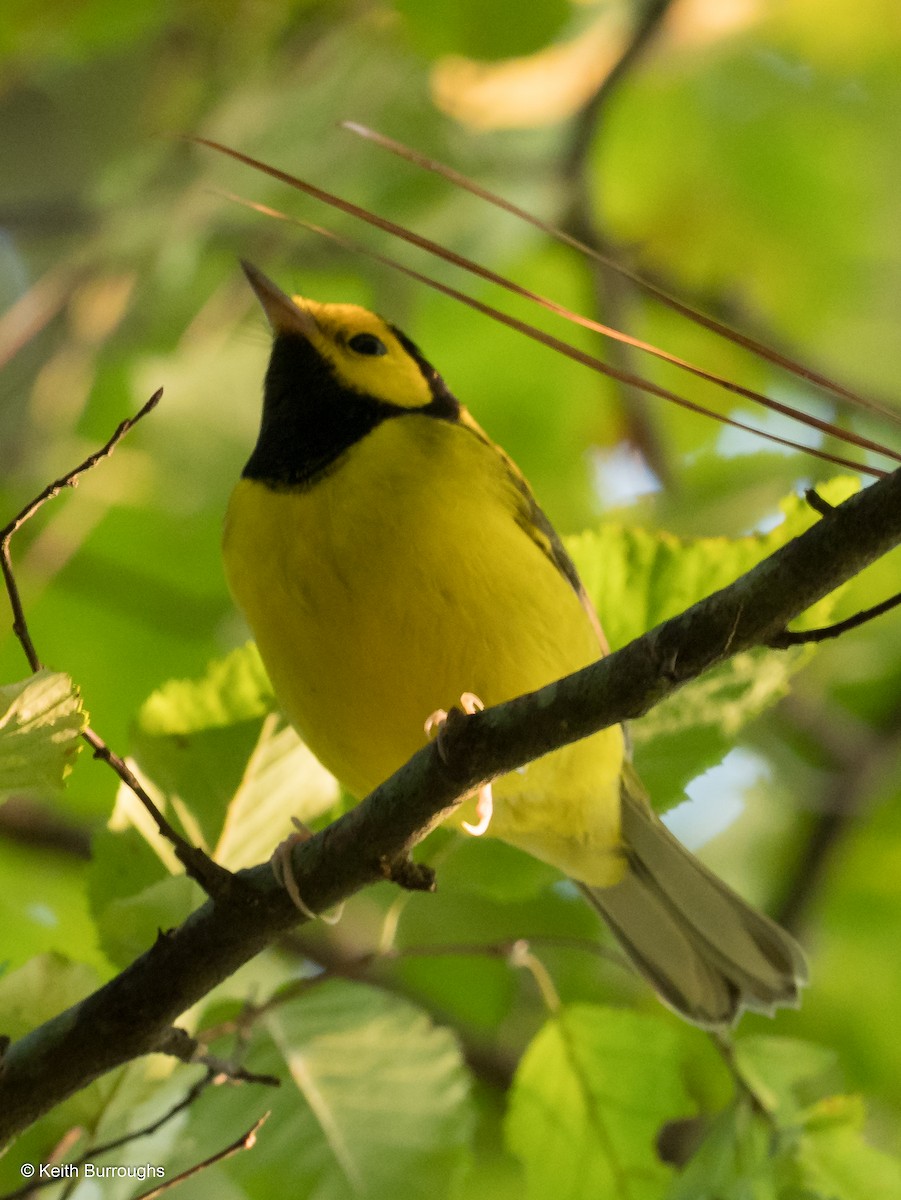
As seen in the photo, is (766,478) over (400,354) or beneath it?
beneath

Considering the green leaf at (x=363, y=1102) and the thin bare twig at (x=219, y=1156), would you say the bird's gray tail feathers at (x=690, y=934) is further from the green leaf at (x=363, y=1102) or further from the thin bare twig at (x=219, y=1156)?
the thin bare twig at (x=219, y=1156)

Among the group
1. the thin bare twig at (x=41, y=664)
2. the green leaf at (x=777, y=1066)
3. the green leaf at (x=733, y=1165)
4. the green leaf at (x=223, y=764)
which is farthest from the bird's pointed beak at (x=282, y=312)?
the green leaf at (x=733, y=1165)

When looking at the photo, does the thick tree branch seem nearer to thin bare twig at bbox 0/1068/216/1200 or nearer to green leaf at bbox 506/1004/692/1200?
thin bare twig at bbox 0/1068/216/1200

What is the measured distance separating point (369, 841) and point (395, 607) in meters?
0.68

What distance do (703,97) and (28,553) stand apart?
3.27 m

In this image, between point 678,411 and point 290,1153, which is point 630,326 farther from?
point 290,1153

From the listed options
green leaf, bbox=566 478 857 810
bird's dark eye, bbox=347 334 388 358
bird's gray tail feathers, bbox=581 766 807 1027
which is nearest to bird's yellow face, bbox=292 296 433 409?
bird's dark eye, bbox=347 334 388 358

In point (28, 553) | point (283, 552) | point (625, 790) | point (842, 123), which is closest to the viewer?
point (283, 552)

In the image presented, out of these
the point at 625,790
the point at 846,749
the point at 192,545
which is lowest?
the point at 846,749

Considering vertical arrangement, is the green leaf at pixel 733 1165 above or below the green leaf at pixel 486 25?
below

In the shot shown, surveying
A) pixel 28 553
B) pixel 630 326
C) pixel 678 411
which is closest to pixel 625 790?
pixel 28 553

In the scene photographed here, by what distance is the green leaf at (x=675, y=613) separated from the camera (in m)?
2.52

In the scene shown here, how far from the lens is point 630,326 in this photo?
5602 millimetres

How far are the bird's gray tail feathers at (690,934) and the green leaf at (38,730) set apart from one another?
5.65ft
